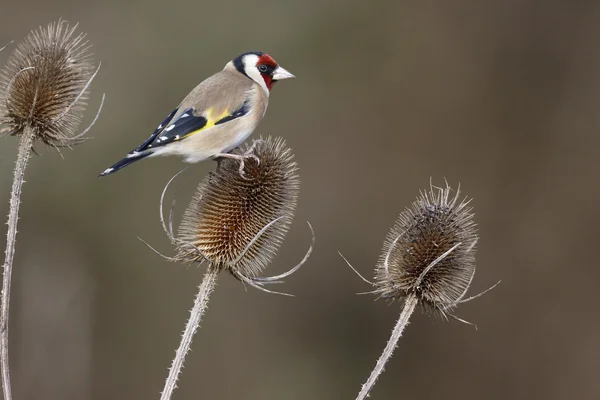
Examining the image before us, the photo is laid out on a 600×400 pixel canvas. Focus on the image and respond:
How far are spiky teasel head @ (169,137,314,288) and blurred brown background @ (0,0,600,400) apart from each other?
188 inches

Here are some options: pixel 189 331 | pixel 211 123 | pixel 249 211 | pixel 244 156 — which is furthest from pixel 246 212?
pixel 189 331

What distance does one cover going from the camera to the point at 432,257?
5.75 metres

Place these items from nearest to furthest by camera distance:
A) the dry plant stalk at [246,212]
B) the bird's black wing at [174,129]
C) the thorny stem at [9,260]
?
the thorny stem at [9,260]
the dry plant stalk at [246,212]
the bird's black wing at [174,129]

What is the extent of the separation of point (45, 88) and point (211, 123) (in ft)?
4.38

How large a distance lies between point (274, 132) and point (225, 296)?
2.64 m

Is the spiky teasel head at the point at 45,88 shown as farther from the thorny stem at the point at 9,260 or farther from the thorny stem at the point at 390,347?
the thorny stem at the point at 390,347

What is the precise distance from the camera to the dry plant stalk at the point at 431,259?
222 inches

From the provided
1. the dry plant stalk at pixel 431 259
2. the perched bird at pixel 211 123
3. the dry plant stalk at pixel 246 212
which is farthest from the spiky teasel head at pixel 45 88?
the dry plant stalk at pixel 431 259

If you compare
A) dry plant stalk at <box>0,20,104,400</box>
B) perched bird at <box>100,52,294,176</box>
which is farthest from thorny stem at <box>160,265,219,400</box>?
dry plant stalk at <box>0,20,104,400</box>

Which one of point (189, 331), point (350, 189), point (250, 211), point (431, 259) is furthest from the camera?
point (350, 189)

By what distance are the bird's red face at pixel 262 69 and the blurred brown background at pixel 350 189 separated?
4.26m

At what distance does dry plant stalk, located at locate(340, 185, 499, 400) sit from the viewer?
5.63 metres

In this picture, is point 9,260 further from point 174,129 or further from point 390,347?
point 390,347

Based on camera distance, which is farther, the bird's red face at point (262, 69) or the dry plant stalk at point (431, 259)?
the bird's red face at point (262, 69)
